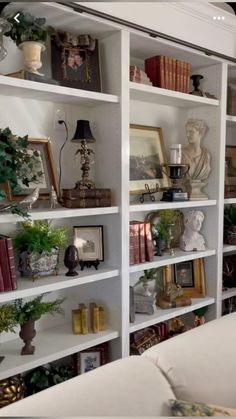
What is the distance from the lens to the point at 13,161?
1539 millimetres

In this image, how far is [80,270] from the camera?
192 cm

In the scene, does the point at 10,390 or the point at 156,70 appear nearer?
the point at 10,390

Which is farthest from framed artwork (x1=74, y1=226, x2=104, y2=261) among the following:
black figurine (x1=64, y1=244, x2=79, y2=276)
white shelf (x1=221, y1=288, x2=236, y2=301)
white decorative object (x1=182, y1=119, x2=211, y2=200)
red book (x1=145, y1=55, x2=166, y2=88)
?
white shelf (x1=221, y1=288, x2=236, y2=301)

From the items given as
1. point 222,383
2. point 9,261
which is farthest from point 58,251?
point 222,383

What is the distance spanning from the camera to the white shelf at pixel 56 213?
1.53 metres

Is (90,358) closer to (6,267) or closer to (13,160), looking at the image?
(6,267)

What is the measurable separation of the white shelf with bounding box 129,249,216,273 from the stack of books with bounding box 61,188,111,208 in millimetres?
409

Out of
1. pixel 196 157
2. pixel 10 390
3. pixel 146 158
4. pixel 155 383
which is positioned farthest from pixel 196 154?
pixel 10 390

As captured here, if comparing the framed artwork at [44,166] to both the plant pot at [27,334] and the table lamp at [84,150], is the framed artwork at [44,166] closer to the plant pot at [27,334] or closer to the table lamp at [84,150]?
the table lamp at [84,150]

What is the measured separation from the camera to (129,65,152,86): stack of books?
2.02 meters

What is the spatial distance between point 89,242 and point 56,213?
1.19 ft

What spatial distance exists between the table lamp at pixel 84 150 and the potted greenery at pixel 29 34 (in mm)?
338

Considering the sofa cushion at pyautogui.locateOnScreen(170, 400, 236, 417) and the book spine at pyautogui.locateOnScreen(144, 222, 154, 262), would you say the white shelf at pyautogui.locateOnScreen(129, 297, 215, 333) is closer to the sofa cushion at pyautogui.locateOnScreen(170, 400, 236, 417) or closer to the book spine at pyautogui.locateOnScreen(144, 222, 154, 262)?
the book spine at pyautogui.locateOnScreen(144, 222, 154, 262)

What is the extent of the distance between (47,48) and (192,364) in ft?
5.28
